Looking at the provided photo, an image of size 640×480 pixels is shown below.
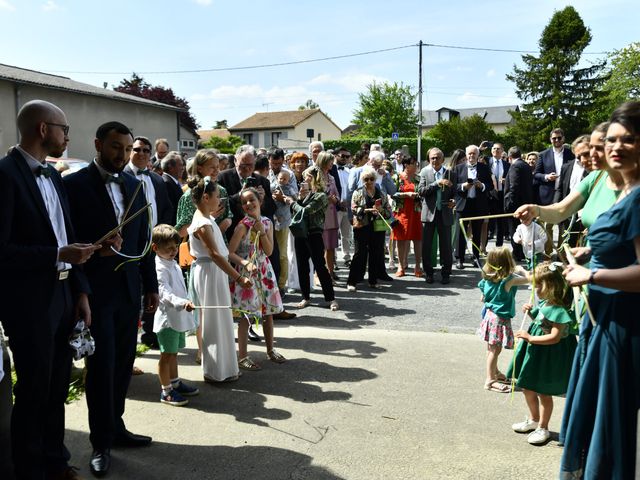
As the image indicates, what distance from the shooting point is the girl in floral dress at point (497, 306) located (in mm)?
4863

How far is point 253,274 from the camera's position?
18.9ft

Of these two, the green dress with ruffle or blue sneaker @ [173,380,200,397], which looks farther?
blue sneaker @ [173,380,200,397]

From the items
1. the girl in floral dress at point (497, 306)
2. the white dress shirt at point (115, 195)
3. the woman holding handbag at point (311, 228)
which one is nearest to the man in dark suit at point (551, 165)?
the woman holding handbag at point (311, 228)

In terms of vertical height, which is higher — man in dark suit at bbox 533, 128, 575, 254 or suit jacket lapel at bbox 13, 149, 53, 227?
man in dark suit at bbox 533, 128, 575, 254

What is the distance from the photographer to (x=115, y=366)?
3988mm

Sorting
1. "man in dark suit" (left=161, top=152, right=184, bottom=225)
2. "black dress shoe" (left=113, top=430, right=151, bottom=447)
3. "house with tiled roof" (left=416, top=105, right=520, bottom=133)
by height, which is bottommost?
"black dress shoe" (left=113, top=430, right=151, bottom=447)

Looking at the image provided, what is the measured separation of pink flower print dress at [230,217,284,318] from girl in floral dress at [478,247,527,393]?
212cm

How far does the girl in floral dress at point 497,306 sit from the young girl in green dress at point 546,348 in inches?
28.9

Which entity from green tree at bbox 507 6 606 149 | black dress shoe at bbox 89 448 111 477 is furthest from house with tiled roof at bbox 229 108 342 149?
black dress shoe at bbox 89 448 111 477

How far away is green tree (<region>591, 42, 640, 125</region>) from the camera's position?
155 feet

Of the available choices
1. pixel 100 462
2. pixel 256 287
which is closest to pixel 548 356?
pixel 256 287

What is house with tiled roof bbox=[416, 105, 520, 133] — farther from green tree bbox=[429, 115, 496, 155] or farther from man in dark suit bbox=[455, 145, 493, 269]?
man in dark suit bbox=[455, 145, 493, 269]

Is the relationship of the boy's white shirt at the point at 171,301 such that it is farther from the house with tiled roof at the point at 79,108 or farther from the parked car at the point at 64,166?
the house with tiled roof at the point at 79,108

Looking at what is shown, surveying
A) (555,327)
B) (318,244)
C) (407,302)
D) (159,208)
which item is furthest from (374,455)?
(407,302)
